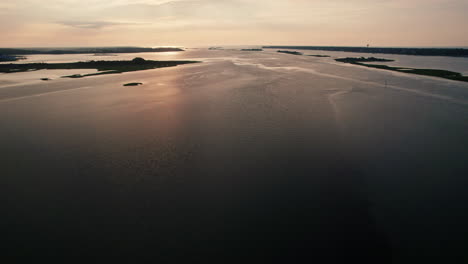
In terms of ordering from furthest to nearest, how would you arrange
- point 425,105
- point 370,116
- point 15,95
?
point 15,95
point 425,105
point 370,116

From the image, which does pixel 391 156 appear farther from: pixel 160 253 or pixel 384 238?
pixel 160 253

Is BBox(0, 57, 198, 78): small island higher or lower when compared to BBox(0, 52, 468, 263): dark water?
higher

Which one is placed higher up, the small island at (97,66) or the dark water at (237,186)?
the small island at (97,66)

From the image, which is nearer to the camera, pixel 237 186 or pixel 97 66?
pixel 237 186

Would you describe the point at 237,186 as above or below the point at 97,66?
below

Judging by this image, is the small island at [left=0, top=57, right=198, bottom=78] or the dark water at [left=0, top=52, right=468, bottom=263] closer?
the dark water at [left=0, top=52, right=468, bottom=263]

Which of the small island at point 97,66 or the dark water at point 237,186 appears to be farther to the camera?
the small island at point 97,66

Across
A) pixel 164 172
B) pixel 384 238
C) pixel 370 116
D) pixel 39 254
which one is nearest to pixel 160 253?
pixel 39 254

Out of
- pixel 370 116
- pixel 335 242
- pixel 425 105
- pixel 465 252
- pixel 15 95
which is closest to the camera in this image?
pixel 465 252
